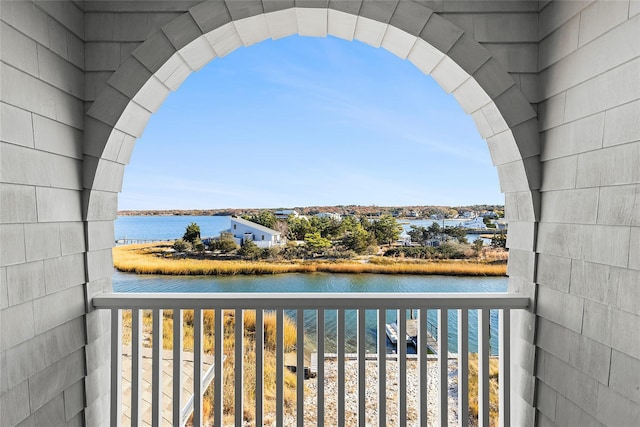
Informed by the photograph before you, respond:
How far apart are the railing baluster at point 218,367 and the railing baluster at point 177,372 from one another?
0.16 meters

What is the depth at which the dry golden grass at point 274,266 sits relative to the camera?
240cm

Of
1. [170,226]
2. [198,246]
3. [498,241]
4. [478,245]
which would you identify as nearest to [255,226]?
[198,246]

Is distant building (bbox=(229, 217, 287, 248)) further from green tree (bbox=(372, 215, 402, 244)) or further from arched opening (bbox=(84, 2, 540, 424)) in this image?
arched opening (bbox=(84, 2, 540, 424))

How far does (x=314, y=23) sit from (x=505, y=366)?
5.99 ft

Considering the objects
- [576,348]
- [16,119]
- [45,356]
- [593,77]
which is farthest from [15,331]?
[593,77]


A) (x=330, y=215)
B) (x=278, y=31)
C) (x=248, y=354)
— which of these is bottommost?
(x=248, y=354)

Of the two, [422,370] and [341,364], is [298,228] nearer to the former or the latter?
[341,364]

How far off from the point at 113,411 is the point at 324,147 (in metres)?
2.98

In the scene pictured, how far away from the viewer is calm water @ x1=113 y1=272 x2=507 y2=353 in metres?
2.34

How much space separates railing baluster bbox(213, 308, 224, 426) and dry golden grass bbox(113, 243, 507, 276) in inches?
30.1

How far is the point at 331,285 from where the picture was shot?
2445 mm

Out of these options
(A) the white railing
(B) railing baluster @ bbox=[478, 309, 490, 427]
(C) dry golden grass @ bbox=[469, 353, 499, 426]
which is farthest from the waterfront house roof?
(C) dry golden grass @ bbox=[469, 353, 499, 426]

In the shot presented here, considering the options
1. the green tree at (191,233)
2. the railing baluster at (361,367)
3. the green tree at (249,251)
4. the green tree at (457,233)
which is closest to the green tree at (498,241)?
the green tree at (457,233)

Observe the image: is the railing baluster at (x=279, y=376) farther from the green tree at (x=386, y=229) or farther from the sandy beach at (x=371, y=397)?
the green tree at (x=386, y=229)
